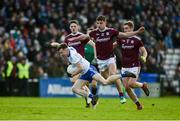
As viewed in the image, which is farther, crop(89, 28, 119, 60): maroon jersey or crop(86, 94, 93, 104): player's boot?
crop(89, 28, 119, 60): maroon jersey

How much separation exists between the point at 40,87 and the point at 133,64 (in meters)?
13.0

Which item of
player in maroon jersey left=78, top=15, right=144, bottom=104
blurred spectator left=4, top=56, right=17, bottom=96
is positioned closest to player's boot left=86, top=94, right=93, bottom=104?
player in maroon jersey left=78, top=15, right=144, bottom=104

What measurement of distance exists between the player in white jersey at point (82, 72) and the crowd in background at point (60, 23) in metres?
13.3

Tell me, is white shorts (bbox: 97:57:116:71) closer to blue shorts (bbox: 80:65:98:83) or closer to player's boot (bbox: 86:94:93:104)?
player's boot (bbox: 86:94:93:104)

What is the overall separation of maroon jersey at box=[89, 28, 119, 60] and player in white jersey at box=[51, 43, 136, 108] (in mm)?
1665

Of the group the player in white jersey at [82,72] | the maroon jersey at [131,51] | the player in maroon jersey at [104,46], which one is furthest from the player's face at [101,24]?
the player in white jersey at [82,72]

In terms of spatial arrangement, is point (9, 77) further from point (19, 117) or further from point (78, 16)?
point (19, 117)

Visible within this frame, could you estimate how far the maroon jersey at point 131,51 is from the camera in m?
20.6

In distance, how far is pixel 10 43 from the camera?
110 feet

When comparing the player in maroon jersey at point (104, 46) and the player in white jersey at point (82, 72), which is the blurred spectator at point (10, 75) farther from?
the player in white jersey at point (82, 72)

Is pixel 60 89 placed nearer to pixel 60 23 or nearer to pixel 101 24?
pixel 60 23

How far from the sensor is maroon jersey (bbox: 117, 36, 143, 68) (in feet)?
67.5

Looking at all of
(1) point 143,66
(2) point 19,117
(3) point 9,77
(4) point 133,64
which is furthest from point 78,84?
(1) point 143,66

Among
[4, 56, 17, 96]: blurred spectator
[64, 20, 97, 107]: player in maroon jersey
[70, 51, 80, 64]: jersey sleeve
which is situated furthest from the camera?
[4, 56, 17, 96]: blurred spectator
